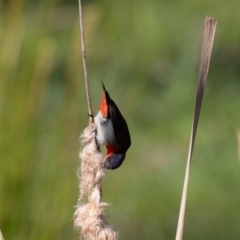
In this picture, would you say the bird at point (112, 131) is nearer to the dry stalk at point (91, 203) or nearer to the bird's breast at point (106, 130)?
the bird's breast at point (106, 130)

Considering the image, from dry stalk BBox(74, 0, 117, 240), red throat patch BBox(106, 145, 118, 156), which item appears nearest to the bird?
red throat patch BBox(106, 145, 118, 156)

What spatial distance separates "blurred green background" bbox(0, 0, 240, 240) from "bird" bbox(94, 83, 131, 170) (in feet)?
0.17

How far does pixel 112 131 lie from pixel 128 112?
0.76 m

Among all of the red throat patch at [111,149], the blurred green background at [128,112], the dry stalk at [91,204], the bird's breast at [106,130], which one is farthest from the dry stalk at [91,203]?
the red throat patch at [111,149]

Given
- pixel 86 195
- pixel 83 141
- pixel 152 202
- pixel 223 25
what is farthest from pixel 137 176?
pixel 86 195

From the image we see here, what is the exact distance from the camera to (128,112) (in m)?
2.86

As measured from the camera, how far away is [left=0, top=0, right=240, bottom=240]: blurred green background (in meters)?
1.40

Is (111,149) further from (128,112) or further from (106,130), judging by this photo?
(128,112)

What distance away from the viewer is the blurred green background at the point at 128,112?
4.59 feet

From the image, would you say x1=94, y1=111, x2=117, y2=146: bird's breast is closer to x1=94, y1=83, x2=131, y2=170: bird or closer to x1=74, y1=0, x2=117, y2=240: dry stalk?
x1=94, y1=83, x2=131, y2=170: bird

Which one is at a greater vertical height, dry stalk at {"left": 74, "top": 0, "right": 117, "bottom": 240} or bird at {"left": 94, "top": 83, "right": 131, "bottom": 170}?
bird at {"left": 94, "top": 83, "right": 131, "bottom": 170}

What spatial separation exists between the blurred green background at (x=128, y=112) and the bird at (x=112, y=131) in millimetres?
51

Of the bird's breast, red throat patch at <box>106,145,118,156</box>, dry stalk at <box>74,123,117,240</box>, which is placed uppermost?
the bird's breast

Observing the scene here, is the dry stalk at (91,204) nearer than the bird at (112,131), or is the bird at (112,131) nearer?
the dry stalk at (91,204)
